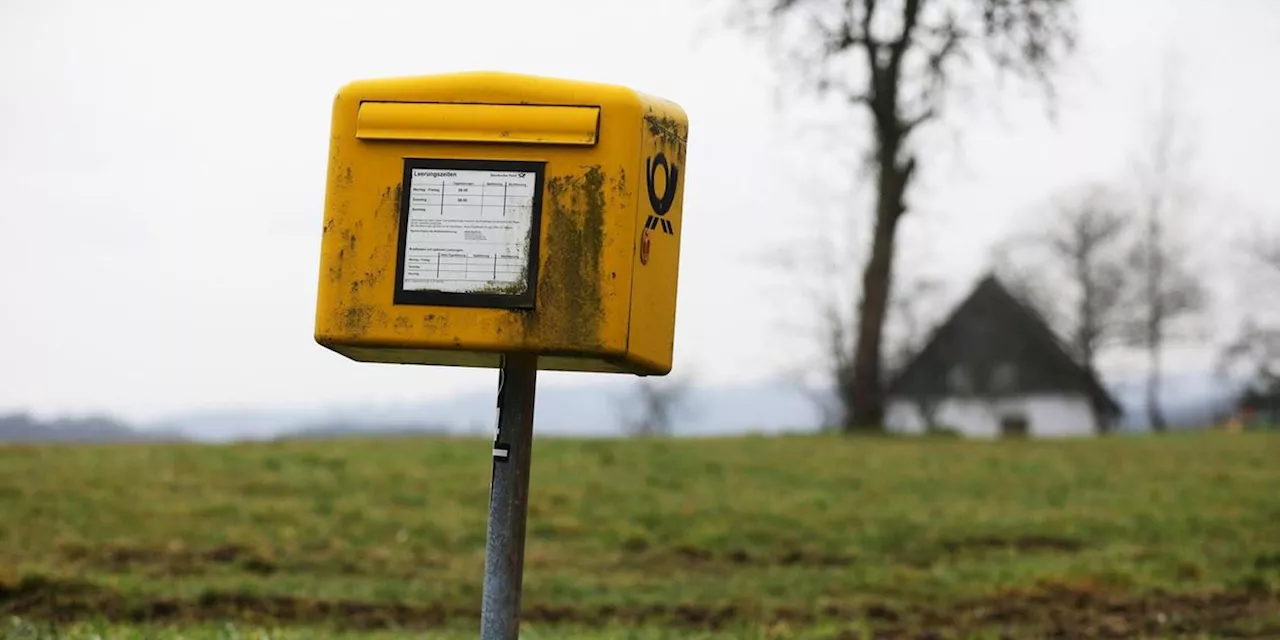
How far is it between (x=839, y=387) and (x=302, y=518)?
3710cm

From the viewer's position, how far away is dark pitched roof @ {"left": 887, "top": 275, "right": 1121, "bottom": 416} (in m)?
61.2

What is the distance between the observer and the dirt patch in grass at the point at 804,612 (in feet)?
29.8

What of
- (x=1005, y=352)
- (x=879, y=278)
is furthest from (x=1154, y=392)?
(x=879, y=278)

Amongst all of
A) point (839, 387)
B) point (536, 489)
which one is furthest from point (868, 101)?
point (839, 387)

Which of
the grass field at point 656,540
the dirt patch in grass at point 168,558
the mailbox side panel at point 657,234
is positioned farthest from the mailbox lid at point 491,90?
the dirt patch in grass at point 168,558

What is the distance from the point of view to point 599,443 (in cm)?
1892

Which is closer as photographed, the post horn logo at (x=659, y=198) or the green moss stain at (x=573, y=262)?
the green moss stain at (x=573, y=262)

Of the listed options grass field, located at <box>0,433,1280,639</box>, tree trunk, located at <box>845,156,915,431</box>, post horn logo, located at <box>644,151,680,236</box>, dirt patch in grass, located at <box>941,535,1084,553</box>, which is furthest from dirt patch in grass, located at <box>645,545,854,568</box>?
tree trunk, located at <box>845,156,915,431</box>

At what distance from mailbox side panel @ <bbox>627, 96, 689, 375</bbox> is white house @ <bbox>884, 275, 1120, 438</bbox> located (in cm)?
5651

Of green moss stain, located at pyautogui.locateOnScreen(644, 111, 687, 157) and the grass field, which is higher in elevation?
green moss stain, located at pyautogui.locateOnScreen(644, 111, 687, 157)

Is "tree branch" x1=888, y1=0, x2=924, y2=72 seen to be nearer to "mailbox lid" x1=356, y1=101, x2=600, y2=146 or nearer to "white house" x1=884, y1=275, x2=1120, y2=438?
"mailbox lid" x1=356, y1=101, x2=600, y2=146

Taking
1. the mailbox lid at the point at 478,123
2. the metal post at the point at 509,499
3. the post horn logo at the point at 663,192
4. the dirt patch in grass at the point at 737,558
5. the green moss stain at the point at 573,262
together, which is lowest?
the dirt patch in grass at the point at 737,558

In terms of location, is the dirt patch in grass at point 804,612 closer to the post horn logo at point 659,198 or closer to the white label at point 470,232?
Answer: the post horn logo at point 659,198

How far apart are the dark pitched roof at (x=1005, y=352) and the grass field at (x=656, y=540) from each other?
136ft
